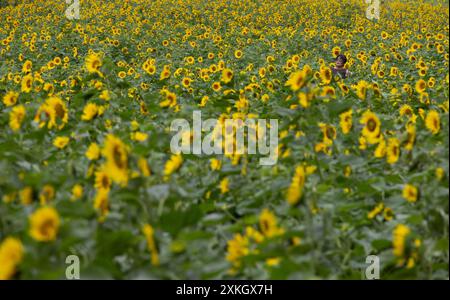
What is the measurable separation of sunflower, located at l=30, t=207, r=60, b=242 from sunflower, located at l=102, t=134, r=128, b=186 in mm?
413

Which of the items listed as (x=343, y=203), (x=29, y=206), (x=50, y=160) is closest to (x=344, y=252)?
(x=343, y=203)

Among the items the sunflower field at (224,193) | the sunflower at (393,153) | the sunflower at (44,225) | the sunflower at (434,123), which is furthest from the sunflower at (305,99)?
the sunflower at (44,225)

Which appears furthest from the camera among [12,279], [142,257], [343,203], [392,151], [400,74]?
→ [400,74]

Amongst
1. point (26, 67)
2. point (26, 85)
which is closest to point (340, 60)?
point (26, 67)

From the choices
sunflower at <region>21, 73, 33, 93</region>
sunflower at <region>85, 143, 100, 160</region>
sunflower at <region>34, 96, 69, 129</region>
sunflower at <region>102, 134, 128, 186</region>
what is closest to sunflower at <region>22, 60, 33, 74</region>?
sunflower at <region>21, 73, 33, 93</region>

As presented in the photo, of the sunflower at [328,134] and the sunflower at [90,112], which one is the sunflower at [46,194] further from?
the sunflower at [328,134]

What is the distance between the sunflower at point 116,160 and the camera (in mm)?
2135

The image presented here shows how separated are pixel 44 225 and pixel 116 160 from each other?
47 cm

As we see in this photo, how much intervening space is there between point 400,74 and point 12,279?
19.1ft

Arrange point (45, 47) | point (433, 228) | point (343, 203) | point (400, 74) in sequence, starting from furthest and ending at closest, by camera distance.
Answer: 1. point (45, 47)
2. point (400, 74)
3. point (343, 203)
4. point (433, 228)

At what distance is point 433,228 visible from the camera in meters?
2.40

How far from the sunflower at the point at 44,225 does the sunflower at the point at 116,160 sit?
0.41 m

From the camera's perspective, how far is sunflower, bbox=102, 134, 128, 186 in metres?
2.13

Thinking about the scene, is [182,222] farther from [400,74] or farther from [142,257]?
[400,74]
